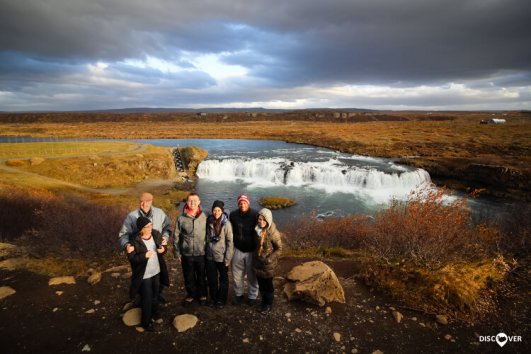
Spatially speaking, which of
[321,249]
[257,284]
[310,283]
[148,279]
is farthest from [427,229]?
[148,279]

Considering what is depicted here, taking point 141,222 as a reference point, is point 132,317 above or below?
below

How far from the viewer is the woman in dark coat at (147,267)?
17.7ft

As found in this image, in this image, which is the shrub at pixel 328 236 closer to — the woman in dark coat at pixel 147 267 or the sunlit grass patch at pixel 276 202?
the woman in dark coat at pixel 147 267

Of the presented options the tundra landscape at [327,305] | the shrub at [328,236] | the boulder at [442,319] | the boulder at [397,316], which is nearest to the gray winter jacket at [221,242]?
the tundra landscape at [327,305]

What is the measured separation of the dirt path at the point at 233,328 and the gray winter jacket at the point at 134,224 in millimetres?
1843

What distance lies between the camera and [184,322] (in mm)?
5941

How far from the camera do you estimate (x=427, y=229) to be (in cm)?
909

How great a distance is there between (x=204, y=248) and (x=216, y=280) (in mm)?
850

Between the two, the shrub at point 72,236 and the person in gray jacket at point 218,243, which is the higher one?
the person in gray jacket at point 218,243

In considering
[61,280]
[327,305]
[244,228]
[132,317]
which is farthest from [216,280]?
[61,280]

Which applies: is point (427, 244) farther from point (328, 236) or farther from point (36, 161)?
point (36, 161)

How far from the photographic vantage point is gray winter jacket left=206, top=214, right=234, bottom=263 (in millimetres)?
6113

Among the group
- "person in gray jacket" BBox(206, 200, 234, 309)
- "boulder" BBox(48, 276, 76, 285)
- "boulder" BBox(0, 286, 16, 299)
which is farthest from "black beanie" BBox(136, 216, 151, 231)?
"boulder" BBox(0, 286, 16, 299)

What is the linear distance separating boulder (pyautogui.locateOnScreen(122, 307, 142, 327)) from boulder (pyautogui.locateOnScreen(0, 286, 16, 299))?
10.4 ft
